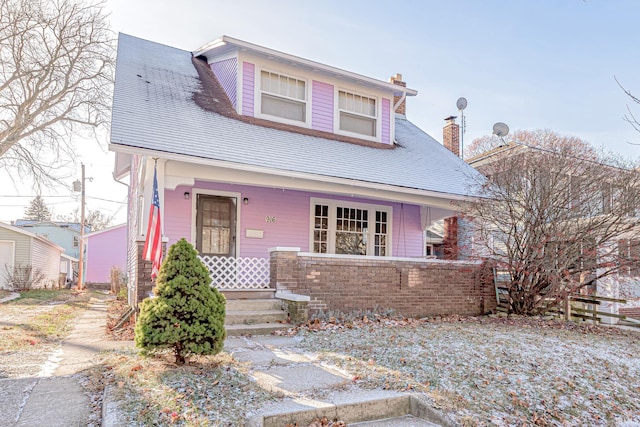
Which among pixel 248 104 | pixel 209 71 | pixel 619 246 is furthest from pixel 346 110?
pixel 619 246

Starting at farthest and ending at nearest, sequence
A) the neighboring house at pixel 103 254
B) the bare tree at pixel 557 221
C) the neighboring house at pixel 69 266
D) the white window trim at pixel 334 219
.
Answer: the neighboring house at pixel 69 266 < the neighboring house at pixel 103 254 < the white window trim at pixel 334 219 < the bare tree at pixel 557 221

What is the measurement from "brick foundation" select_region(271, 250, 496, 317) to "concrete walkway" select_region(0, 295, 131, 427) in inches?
129

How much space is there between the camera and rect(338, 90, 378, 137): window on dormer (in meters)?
11.8

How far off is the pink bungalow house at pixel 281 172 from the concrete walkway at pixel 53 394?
167 centimetres

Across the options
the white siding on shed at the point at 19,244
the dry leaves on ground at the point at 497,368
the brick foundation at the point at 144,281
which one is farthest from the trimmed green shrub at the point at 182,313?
the white siding on shed at the point at 19,244

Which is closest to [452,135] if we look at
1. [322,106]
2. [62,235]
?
[322,106]

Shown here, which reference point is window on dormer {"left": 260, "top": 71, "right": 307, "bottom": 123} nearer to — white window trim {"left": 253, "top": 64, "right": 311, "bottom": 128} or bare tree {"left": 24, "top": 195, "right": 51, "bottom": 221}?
white window trim {"left": 253, "top": 64, "right": 311, "bottom": 128}

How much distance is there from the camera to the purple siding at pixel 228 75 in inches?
415

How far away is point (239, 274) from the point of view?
8.73 metres

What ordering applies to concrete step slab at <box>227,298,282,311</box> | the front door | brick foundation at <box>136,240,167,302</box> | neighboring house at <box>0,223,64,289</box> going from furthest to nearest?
neighboring house at <box>0,223,64,289</box> → the front door → concrete step slab at <box>227,298,282,311</box> → brick foundation at <box>136,240,167,302</box>

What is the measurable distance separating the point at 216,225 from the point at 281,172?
7.14 ft

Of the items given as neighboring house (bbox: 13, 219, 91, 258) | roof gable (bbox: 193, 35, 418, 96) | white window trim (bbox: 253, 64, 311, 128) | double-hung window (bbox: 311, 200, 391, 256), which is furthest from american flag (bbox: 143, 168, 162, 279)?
neighboring house (bbox: 13, 219, 91, 258)

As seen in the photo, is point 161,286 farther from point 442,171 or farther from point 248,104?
point 442,171

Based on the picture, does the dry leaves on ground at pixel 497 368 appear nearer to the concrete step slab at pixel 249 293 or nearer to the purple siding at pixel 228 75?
the concrete step slab at pixel 249 293
